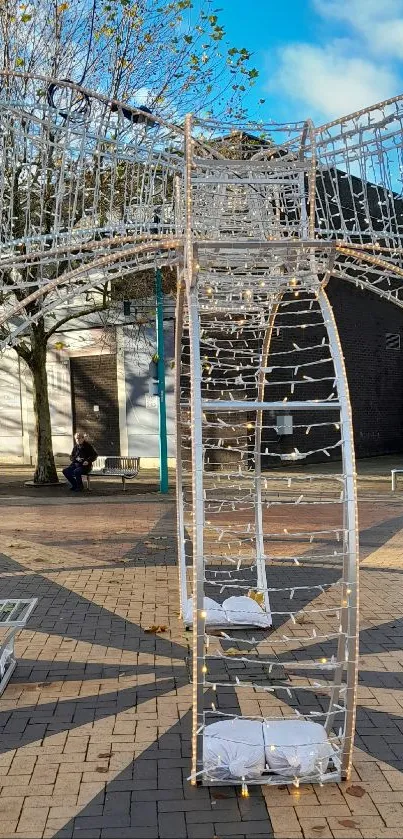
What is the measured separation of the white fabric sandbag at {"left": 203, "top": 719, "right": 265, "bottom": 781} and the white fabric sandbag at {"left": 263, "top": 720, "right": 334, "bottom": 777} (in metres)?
0.05

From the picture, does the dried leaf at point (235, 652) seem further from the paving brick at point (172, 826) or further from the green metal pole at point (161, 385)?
the green metal pole at point (161, 385)

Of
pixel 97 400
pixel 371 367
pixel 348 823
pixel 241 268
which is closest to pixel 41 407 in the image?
pixel 97 400

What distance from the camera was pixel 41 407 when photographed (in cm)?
1565

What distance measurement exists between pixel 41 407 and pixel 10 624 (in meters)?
11.1

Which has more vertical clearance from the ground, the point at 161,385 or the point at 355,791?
the point at 161,385

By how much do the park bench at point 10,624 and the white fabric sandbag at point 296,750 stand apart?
1.93 m

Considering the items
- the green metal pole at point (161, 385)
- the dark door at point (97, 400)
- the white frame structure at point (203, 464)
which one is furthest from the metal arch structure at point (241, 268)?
the dark door at point (97, 400)

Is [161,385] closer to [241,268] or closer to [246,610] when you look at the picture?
[246,610]

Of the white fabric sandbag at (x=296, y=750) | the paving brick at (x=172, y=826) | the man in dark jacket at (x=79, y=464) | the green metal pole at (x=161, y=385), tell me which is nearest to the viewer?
the paving brick at (x=172, y=826)

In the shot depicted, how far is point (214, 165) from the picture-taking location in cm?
418

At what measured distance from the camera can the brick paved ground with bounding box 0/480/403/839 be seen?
336 centimetres

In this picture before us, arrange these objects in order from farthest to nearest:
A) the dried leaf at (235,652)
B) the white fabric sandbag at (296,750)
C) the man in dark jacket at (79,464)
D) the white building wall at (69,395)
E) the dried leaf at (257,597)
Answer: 1. the white building wall at (69,395)
2. the man in dark jacket at (79,464)
3. the dried leaf at (257,597)
4. the dried leaf at (235,652)
5. the white fabric sandbag at (296,750)

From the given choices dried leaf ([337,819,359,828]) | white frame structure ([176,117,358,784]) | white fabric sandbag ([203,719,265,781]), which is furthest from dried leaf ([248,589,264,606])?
dried leaf ([337,819,359,828])

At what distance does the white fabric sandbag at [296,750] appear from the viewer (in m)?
3.65
